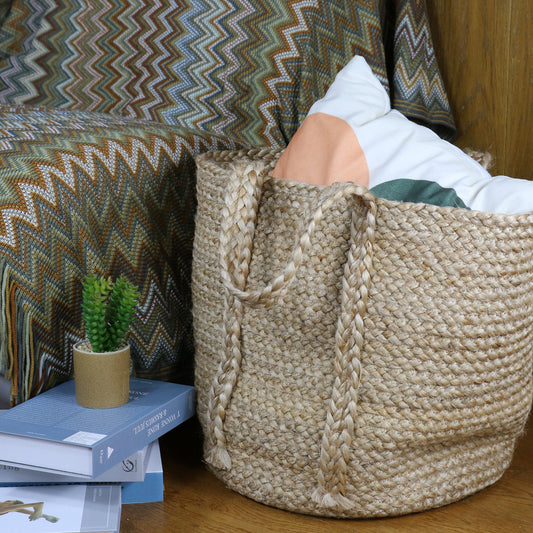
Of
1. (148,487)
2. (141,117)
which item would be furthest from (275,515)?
(141,117)

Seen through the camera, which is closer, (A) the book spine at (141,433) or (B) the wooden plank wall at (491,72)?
(A) the book spine at (141,433)

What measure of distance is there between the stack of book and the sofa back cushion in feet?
2.11

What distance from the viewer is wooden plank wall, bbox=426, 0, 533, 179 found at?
1.32 metres

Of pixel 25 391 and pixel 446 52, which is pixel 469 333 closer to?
pixel 25 391

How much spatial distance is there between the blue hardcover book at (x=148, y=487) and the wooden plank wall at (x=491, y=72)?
0.89 meters

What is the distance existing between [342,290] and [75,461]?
14.5 inches

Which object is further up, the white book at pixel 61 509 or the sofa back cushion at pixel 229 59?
the sofa back cushion at pixel 229 59

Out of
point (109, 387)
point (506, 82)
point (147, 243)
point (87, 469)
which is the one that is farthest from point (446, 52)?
point (87, 469)

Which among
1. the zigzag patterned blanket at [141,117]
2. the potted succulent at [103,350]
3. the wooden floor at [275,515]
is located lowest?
the wooden floor at [275,515]

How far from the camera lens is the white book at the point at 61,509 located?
769mm

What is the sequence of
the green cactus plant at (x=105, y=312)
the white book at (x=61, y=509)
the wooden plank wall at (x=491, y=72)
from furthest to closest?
the wooden plank wall at (x=491, y=72)
the green cactus plant at (x=105, y=312)
the white book at (x=61, y=509)

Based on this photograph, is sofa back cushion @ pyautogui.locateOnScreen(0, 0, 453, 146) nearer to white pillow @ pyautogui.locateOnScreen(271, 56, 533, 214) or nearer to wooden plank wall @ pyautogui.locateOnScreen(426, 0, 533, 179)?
wooden plank wall @ pyautogui.locateOnScreen(426, 0, 533, 179)

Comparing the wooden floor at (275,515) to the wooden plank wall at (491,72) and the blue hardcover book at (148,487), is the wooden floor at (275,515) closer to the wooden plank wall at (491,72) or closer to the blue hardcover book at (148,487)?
the blue hardcover book at (148,487)

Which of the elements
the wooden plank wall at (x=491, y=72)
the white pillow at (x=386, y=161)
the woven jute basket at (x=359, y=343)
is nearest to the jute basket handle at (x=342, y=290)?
the woven jute basket at (x=359, y=343)
